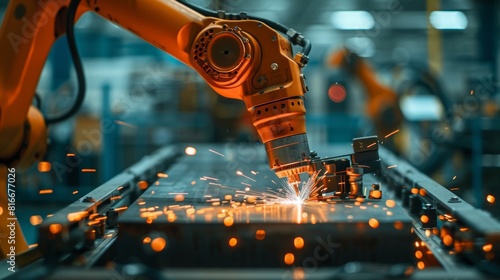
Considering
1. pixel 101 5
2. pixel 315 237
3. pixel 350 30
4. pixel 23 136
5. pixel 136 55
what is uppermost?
pixel 350 30

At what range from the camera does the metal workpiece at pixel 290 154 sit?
224cm

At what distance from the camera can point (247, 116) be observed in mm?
8297

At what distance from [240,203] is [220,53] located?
2.06 ft

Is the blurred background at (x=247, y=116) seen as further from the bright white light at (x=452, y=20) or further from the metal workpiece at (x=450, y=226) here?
the metal workpiece at (x=450, y=226)

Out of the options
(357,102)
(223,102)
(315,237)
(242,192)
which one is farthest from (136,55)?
(315,237)

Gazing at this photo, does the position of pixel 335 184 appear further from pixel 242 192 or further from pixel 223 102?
pixel 223 102

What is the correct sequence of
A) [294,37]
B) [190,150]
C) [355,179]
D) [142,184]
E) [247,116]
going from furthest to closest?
[247,116] → [190,150] → [142,184] → [355,179] → [294,37]

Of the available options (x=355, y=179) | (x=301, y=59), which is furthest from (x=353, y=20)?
(x=301, y=59)

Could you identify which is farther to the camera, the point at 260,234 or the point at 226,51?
the point at 226,51

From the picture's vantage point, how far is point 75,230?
2.06 metres

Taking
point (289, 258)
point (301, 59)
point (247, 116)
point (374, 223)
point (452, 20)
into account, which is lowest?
point (289, 258)

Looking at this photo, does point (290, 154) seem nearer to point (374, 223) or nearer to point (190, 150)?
point (374, 223)

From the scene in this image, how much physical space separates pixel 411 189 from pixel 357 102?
6551 millimetres

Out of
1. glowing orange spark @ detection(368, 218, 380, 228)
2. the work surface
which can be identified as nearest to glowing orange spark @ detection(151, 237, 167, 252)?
the work surface
